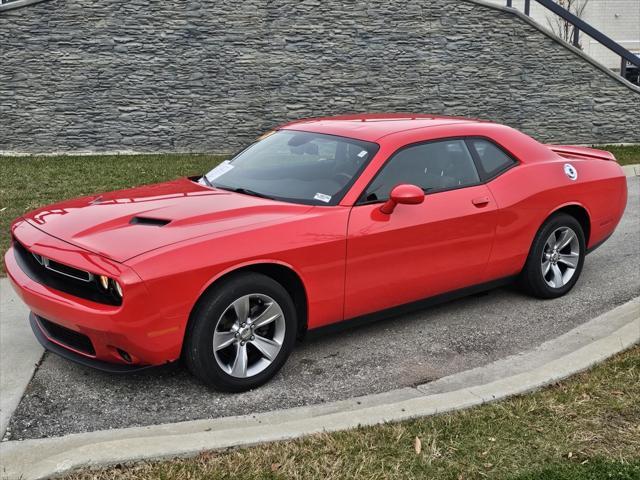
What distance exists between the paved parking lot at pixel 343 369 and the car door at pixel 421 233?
35 cm

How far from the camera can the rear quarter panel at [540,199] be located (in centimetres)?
471

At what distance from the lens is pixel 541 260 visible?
5055 millimetres

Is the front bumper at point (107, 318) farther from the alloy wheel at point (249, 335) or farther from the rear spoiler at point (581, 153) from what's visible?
the rear spoiler at point (581, 153)

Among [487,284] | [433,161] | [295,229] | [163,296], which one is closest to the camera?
[163,296]

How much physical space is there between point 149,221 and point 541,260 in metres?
3.02

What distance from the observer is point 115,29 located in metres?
13.8

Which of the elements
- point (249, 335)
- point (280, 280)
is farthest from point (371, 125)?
point (249, 335)

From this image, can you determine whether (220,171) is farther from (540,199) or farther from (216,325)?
(540,199)

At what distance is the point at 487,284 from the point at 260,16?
11.1 m

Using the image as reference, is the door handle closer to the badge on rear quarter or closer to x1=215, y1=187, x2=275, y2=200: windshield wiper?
the badge on rear quarter

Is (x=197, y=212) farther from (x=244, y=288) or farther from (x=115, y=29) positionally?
(x=115, y=29)

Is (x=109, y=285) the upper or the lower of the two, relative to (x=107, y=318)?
upper

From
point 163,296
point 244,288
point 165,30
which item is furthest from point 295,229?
point 165,30

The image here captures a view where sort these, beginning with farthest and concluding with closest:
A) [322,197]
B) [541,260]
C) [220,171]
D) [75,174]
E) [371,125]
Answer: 1. [75,174]
2. [541,260]
3. [220,171]
4. [371,125]
5. [322,197]
